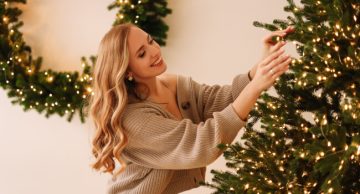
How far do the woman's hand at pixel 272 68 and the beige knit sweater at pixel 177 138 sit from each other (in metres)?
0.13

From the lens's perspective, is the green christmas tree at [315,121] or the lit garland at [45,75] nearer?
the green christmas tree at [315,121]

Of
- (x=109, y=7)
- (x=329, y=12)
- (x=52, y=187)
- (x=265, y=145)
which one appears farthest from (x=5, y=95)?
(x=329, y=12)

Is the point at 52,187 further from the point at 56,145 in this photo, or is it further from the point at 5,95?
the point at 5,95

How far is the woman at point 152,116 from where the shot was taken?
1258 mm

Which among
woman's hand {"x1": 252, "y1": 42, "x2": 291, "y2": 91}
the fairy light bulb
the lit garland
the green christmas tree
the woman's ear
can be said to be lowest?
the green christmas tree

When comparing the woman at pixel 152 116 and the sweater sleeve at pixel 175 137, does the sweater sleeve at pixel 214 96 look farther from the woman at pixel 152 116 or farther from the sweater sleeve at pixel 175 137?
the sweater sleeve at pixel 175 137

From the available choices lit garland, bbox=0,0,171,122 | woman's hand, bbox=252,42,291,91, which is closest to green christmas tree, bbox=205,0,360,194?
woman's hand, bbox=252,42,291,91

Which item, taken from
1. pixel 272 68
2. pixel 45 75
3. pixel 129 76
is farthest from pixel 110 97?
pixel 45 75

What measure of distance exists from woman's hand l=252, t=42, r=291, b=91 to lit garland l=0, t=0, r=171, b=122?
1.14 meters

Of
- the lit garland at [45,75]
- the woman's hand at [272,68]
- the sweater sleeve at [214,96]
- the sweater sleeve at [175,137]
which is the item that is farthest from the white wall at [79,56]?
the woman's hand at [272,68]

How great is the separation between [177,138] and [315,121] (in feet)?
1.48

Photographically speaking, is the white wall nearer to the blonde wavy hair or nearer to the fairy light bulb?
the fairy light bulb

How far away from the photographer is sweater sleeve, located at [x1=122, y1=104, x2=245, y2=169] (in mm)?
1248

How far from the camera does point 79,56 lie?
2.46m
